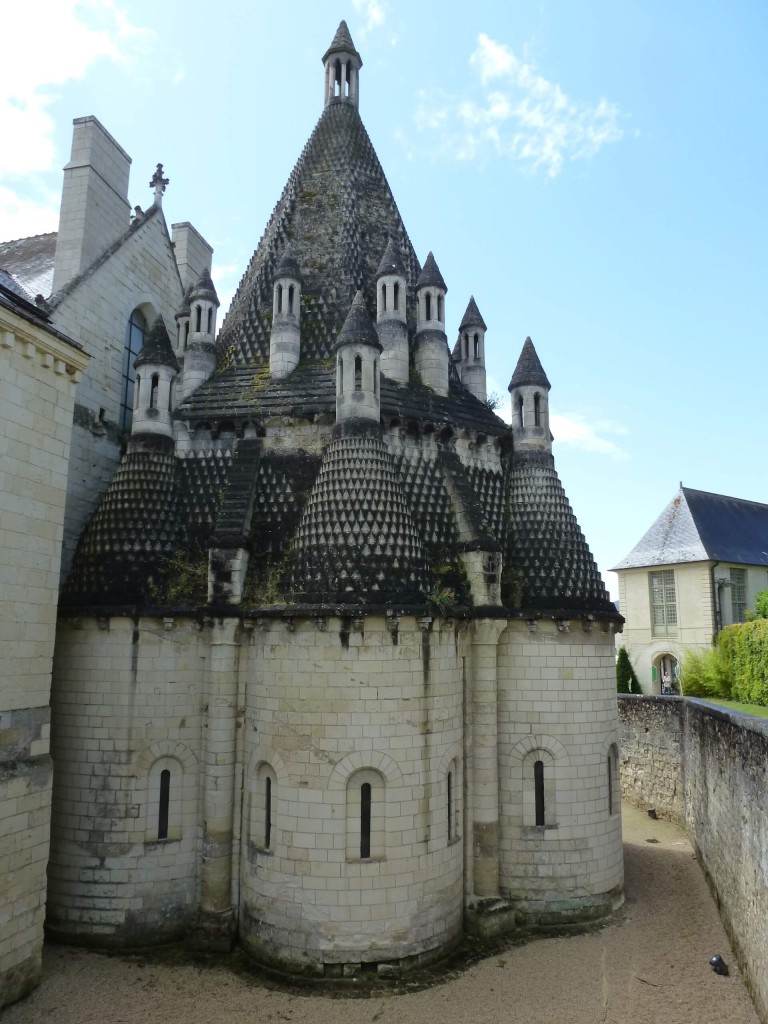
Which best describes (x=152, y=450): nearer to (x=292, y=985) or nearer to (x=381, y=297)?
(x=381, y=297)

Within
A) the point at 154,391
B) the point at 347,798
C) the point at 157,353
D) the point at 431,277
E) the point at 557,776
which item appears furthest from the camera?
the point at 431,277

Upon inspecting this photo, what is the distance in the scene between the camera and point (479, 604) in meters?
15.4

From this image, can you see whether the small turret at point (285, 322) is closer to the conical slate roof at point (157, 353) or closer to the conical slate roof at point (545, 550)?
the conical slate roof at point (157, 353)

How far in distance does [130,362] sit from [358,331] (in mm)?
8203

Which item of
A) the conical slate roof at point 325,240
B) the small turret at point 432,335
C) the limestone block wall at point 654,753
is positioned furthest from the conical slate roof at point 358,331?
the limestone block wall at point 654,753

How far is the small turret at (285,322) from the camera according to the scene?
18000 mm

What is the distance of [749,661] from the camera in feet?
85.5

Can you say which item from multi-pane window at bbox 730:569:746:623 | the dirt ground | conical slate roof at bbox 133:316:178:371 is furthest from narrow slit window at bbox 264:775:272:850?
multi-pane window at bbox 730:569:746:623

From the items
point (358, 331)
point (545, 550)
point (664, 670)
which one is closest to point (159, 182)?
point (358, 331)

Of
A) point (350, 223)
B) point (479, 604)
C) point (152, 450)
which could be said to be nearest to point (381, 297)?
point (350, 223)

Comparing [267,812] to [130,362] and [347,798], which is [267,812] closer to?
[347,798]

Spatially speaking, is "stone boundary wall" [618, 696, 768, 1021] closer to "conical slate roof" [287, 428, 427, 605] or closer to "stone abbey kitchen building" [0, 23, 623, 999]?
"stone abbey kitchen building" [0, 23, 623, 999]

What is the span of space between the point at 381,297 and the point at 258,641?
943 centimetres

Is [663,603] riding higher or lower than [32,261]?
lower
